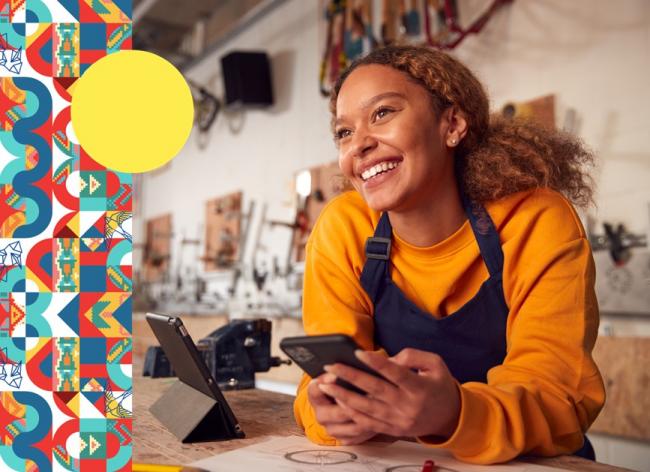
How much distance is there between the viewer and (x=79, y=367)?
109cm

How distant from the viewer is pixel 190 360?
0.94m

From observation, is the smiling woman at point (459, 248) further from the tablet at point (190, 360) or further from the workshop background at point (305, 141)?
the workshop background at point (305, 141)

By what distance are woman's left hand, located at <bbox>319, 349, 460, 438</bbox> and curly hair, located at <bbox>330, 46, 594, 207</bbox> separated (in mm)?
498

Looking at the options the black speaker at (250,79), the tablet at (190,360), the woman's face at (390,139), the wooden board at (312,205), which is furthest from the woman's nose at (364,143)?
the black speaker at (250,79)

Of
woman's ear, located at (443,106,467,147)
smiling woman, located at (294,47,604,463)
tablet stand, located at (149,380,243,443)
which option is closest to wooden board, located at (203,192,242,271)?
smiling woman, located at (294,47,604,463)

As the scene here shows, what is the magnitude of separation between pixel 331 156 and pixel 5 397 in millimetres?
2874

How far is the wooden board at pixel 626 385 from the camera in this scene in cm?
197

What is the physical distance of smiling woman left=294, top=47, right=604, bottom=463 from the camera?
95 centimetres

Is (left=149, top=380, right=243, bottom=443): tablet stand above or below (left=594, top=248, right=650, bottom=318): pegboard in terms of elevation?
below

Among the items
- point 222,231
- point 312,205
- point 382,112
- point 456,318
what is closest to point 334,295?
point 456,318

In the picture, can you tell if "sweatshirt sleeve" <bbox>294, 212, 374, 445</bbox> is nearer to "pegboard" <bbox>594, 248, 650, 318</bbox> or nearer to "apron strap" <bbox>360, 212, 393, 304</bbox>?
"apron strap" <bbox>360, 212, 393, 304</bbox>

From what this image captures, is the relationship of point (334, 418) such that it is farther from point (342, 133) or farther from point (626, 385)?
point (626, 385)

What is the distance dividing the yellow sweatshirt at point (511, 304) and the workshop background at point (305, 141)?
0.28 metres

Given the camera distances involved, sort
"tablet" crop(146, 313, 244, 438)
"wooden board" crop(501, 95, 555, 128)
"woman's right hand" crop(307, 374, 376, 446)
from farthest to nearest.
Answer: "wooden board" crop(501, 95, 555, 128)
"tablet" crop(146, 313, 244, 438)
"woman's right hand" crop(307, 374, 376, 446)
